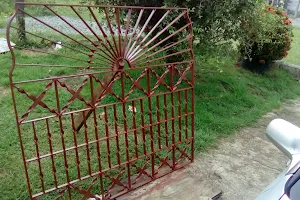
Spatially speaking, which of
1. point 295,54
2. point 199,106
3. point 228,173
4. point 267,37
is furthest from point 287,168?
point 295,54

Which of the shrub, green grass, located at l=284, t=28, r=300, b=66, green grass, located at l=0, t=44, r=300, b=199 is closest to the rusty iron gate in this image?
green grass, located at l=0, t=44, r=300, b=199

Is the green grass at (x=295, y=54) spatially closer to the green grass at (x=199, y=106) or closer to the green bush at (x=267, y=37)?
the green grass at (x=199, y=106)

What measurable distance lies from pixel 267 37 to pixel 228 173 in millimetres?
3257

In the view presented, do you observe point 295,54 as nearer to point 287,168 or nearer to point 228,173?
point 228,173

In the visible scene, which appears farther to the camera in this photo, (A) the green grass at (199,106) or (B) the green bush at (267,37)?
(B) the green bush at (267,37)

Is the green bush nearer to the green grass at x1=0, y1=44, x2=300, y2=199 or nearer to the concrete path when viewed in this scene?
the green grass at x1=0, y1=44, x2=300, y2=199

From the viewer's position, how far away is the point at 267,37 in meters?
5.42

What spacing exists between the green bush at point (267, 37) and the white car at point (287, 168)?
3310 millimetres

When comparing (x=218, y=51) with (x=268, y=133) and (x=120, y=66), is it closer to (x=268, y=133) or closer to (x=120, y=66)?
(x=120, y=66)

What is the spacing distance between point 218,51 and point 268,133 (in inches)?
114

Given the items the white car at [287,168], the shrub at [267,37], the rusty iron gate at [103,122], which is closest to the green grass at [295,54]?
the shrub at [267,37]

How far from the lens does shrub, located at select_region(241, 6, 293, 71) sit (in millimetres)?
4871

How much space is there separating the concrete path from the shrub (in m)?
1.74

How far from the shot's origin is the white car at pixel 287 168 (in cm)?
139
